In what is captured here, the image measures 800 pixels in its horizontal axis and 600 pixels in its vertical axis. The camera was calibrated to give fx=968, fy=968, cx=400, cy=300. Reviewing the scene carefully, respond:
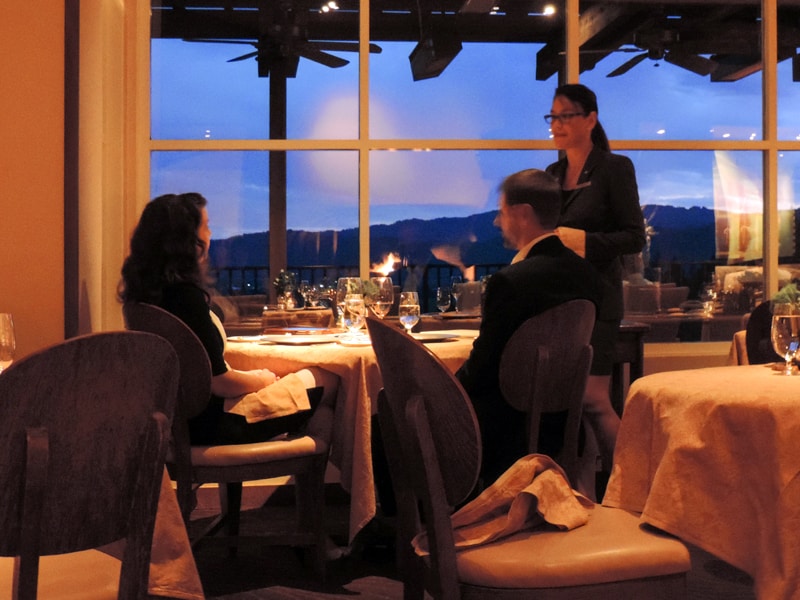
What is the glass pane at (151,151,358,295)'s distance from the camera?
4.93 meters

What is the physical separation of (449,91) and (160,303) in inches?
231

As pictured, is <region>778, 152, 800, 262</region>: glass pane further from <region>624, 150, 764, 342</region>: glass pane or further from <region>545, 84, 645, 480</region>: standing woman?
<region>545, 84, 645, 480</region>: standing woman

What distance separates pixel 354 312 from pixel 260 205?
2.21m

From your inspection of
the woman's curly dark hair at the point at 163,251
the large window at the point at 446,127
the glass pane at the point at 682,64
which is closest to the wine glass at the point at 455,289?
the large window at the point at 446,127

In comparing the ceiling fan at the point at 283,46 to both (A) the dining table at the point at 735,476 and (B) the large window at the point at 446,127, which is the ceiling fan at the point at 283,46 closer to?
(B) the large window at the point at 446,127

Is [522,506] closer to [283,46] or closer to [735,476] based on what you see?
[735,476]

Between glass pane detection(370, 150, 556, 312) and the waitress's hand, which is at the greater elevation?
glass pane detection(370, 150, 556, 312)

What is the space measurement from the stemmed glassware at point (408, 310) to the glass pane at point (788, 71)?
294 centimetres

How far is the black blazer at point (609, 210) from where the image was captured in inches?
151

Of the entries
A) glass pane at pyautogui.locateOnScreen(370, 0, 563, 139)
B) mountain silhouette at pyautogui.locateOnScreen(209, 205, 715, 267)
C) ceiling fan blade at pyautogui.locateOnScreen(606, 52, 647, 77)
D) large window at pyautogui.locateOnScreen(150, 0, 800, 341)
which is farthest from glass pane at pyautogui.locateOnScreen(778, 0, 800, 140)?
glass pane at pyautogui.locateOnScreen(370, 0, 563, 139)

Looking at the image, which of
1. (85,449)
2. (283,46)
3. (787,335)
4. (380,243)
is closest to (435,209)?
(283,46)

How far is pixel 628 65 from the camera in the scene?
624cm

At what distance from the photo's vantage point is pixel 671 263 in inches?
241

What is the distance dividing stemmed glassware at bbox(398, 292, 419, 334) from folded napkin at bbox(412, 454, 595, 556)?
154cm
